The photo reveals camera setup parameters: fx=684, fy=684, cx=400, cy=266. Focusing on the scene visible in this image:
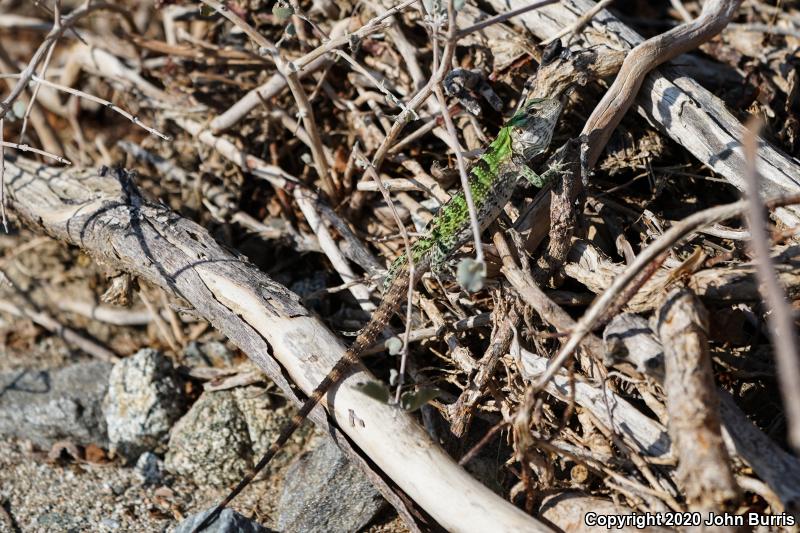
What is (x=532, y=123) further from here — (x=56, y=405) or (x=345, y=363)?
(x=56, y=405)

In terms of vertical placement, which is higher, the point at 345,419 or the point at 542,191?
the point at 542,191

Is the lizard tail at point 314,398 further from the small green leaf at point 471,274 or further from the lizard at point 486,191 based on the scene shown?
the small green leaf at point 471,274

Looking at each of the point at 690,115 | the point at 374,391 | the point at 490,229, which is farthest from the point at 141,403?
the point at 690,115

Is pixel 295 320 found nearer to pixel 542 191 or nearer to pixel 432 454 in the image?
pixel 432 454

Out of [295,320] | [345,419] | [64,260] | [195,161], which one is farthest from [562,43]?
[64,260]

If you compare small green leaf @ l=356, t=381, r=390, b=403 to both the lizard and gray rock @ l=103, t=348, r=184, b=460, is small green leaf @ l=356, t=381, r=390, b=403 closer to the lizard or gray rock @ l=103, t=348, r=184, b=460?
the lizard
